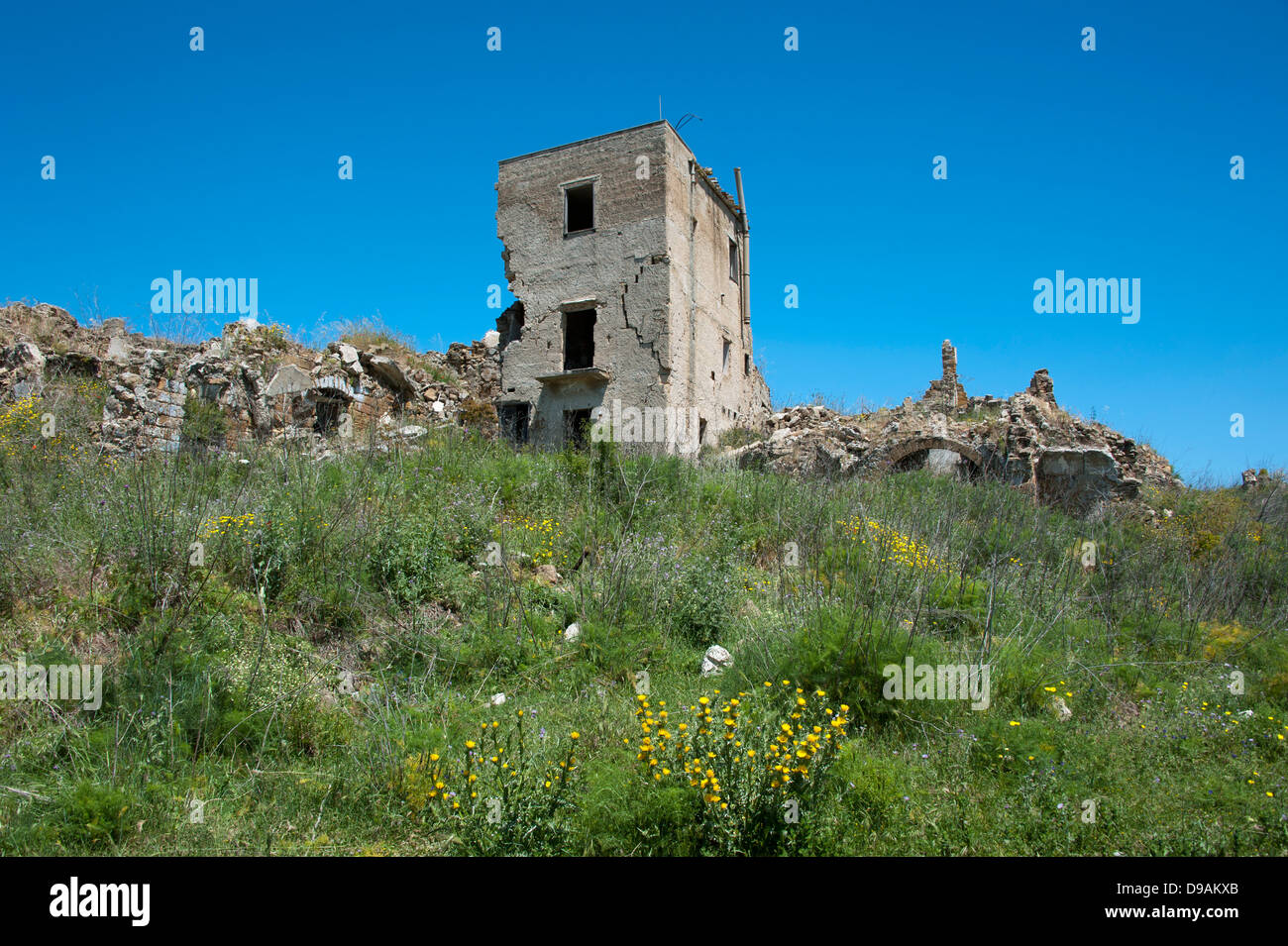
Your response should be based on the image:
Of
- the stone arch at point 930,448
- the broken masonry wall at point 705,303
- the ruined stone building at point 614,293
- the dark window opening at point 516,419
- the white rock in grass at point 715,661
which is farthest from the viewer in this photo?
the dark window opening at point 516,419

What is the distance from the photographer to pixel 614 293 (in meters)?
17.5

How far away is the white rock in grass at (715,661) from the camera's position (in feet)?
19.4

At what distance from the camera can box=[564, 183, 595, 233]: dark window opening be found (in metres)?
18.3

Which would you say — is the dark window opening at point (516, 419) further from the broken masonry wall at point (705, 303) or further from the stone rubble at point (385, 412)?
the broken masonry wall at point (705, 303)

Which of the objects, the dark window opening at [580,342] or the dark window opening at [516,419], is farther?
the dark window opening at [580,342]

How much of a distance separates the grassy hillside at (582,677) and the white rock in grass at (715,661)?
0.39 feet

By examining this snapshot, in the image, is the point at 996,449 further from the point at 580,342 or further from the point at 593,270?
the point at 580,342

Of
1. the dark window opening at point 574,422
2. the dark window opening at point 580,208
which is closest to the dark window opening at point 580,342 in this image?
the dark window opening at point 574,422

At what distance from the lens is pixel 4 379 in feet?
35.7

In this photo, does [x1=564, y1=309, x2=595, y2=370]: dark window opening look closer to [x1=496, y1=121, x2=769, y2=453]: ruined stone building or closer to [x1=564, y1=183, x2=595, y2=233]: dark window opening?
[x1=496, y1=121, x2=769, y2=453]: ruined stone building

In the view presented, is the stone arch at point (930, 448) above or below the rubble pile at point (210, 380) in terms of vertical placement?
below

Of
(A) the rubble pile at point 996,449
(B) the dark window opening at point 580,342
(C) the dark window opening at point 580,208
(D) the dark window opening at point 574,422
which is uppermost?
(C) the dark window opening at point 580,208

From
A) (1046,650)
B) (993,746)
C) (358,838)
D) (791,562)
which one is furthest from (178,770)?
(1046,650)
